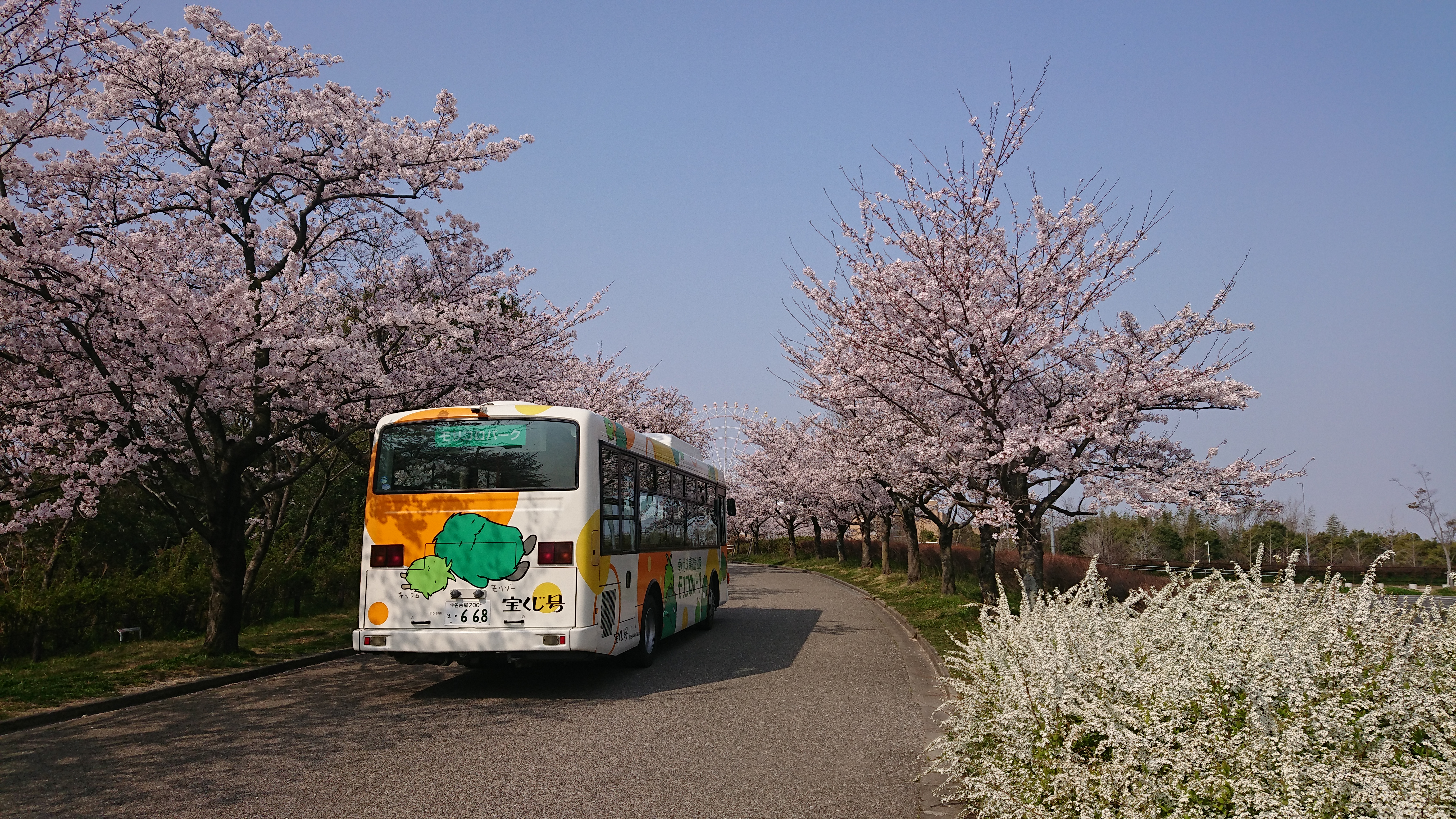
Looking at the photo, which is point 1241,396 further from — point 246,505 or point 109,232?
point 109,232

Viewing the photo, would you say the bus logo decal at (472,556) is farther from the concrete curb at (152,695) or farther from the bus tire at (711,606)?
the bus tire at (711,606)

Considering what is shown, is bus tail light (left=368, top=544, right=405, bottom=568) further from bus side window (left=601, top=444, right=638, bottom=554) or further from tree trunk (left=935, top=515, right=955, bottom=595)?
tree trunk (left=935, top=515, right=955, bottom=595)

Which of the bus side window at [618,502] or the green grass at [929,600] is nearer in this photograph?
the bus side window at [618,502]

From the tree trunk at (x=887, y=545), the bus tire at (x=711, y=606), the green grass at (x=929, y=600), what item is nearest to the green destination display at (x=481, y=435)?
the green grass at (x=929, y=600)

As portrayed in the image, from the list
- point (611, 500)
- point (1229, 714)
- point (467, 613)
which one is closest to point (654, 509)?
point (611, 500)

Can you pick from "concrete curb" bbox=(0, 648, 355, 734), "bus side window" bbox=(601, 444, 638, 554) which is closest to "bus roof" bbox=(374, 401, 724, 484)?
"bus side window" bbox=(601, 444, 638, 554)

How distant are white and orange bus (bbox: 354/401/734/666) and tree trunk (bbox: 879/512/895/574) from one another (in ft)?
67.0

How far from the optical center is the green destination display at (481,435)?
10.0 metres

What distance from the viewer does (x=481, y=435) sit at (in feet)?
33.0

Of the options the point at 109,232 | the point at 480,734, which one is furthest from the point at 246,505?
the point at 480,734

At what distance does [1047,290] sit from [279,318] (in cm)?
1096

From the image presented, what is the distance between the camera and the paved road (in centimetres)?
→ 577

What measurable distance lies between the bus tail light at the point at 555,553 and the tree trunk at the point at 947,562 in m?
13.0

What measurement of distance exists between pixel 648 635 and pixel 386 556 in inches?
148
